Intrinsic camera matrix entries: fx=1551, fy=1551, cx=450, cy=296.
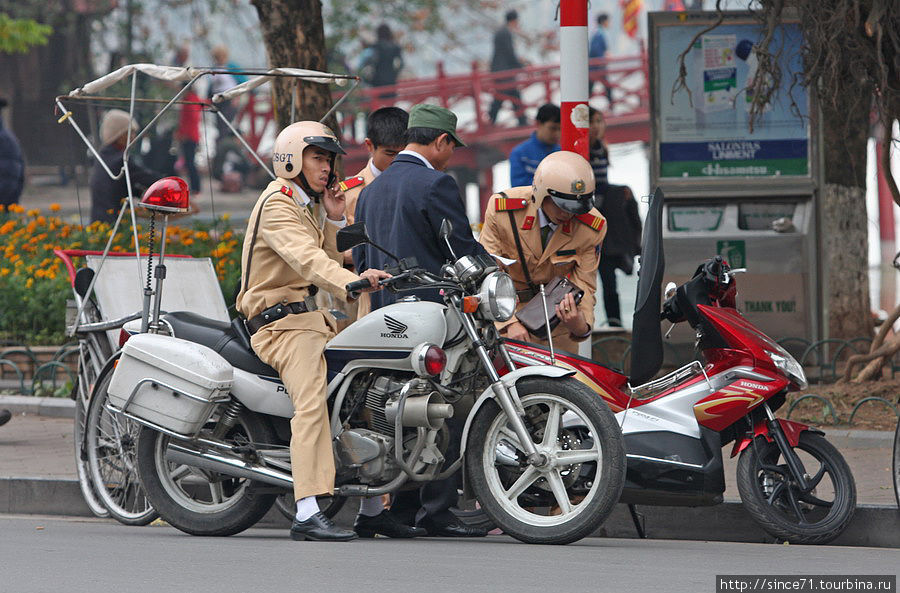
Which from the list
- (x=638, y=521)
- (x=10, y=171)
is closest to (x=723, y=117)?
(x=638, y=521)

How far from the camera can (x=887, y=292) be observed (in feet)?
Answer: 66.7

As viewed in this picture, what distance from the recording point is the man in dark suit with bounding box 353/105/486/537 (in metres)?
6.21

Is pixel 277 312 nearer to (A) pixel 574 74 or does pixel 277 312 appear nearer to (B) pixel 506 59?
(A) pixel 574 74

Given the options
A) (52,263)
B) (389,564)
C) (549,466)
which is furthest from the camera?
(52,263)

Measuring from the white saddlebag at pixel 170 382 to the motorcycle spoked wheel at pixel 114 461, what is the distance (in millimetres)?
451

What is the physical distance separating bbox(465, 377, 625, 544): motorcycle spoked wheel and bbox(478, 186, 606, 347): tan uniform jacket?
0.91 meters

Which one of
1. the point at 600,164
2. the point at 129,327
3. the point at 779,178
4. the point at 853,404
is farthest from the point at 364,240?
the point at 600,164

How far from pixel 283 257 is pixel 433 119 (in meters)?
0.90

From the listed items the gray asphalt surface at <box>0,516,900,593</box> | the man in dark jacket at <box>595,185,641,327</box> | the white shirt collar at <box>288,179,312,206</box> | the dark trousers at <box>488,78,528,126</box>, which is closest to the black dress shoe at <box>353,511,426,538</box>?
the gray asphalt surface at <box>0,516,900,593</box>

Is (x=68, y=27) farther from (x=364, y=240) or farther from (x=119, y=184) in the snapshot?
(x=364, y=240)

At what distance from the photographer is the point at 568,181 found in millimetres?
6445

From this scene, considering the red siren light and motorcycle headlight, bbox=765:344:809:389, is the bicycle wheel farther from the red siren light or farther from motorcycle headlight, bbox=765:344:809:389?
motorcycle headlight, bbox=765:344:809:389

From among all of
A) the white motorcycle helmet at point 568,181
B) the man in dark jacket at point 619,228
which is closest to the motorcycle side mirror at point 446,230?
the white motorcycle helmet at point 568,181

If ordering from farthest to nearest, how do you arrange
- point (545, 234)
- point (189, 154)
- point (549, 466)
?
point (189, 154)
point (545, 234)
point (549, 466)
